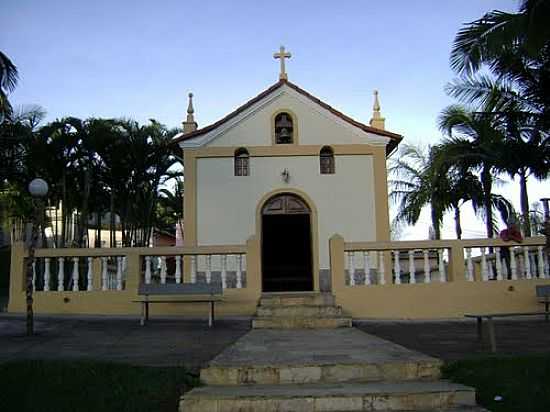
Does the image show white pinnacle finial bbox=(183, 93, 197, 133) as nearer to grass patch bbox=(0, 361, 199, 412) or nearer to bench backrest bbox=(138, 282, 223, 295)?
bench backrest bbox=(138, 282, 223, 295)

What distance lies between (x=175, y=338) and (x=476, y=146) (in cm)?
1238

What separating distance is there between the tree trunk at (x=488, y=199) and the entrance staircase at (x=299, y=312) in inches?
366

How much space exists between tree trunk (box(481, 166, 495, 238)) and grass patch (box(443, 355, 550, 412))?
1296 cm

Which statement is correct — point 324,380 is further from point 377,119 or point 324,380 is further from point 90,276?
point 377,119

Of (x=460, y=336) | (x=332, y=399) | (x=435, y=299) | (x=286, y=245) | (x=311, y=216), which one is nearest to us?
(x=332, y=399)

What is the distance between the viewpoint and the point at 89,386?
17.7 feet

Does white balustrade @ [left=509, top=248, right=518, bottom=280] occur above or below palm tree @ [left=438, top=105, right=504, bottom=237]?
below

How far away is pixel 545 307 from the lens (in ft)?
37.6

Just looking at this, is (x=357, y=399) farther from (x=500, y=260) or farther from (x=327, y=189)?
(x=327, y=189)

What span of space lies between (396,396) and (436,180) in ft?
44.2

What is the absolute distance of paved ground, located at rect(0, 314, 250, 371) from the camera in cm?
691

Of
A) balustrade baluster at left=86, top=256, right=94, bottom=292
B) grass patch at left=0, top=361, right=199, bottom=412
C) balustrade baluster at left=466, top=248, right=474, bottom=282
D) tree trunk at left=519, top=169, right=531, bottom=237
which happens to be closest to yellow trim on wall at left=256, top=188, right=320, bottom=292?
balustrade baluster at left=466, top=248, right=474, bottom=282

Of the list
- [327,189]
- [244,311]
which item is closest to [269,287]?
[327,189]

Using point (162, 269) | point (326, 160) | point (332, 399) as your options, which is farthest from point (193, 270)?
point (332, 399)
